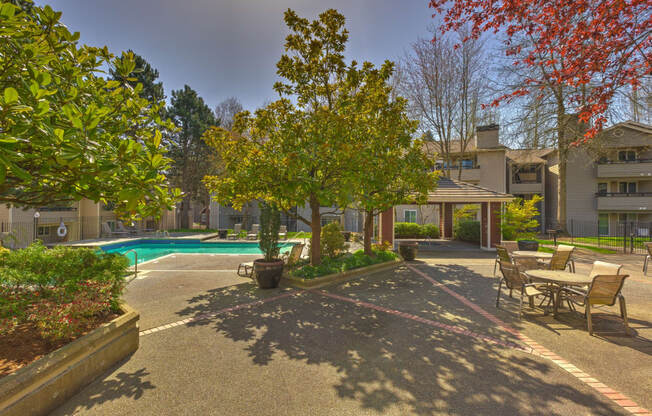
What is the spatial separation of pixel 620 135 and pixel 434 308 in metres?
29.5

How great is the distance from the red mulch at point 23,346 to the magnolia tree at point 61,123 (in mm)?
1830

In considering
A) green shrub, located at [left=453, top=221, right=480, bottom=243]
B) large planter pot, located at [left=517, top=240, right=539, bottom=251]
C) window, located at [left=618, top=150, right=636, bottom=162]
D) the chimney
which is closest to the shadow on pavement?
large planter pot, located at [left=517, top=240, right=539, bottom=251]

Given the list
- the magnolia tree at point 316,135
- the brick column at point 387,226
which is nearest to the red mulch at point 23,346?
the magnolia tree at point 316,135

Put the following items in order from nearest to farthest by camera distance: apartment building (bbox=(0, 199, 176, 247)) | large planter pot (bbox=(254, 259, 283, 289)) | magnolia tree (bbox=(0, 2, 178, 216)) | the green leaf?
1. the green leaf
2. magnolia tree (bbox=(0, 2, 178, 216))
3. large planter pot (bbox=(254, 259, 283, 289))
4. apartment building (bbox=(0, 199, 176, 247))

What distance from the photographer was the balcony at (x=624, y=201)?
2530 cm

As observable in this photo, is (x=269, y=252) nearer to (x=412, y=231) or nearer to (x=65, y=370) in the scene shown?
(x=65, y=370)

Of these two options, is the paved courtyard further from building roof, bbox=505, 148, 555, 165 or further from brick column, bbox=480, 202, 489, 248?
building roof, bbox=505, 148, 555, 165

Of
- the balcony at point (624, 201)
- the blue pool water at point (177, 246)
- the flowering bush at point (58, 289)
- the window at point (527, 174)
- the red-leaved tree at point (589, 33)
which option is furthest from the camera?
the window at point (527, 174)

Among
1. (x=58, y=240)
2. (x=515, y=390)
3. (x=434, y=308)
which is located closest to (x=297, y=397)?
(x=515, y=390)

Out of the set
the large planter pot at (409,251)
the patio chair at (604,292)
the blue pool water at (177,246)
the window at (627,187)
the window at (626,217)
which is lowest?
the blue pool water at (177,246)

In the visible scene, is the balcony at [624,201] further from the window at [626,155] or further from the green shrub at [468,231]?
the green shrub at [468,231]

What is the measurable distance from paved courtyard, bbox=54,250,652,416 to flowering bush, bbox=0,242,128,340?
92 centimetres

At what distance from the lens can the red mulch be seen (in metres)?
3.24

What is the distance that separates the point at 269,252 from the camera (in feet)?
28.5
